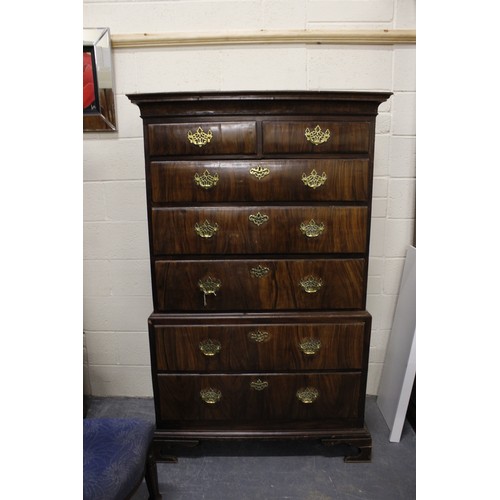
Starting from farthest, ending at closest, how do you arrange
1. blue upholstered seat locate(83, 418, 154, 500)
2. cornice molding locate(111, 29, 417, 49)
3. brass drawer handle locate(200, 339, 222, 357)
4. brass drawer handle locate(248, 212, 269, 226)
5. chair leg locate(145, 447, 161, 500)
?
cornice molding locate(111, 29, 417, 49) → brass drawer handle locate(200, 339, 222, 357) → brass drawer handle locate(248, 212, 269, 226) → chair leg locate(145, 447, 161, 500) → blue upholstered seat locate(83, 418, 154, 500)

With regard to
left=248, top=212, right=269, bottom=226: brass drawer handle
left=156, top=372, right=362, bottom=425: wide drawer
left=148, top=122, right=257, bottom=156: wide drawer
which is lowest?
left=156, top=372, right=362, bottom=425: wide drawer

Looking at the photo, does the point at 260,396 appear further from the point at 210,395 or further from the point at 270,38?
the point at 270,38

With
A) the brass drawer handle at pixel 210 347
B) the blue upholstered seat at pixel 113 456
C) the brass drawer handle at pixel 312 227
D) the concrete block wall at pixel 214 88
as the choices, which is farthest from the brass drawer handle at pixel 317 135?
the blue upholstered seat at pixel 113 456

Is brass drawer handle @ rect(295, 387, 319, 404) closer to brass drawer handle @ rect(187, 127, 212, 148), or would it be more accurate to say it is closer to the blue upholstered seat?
the blue upholstered seat

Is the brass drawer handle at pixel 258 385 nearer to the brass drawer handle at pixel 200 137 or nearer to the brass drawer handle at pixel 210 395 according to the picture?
the brass drawer handle at pixel 210 395

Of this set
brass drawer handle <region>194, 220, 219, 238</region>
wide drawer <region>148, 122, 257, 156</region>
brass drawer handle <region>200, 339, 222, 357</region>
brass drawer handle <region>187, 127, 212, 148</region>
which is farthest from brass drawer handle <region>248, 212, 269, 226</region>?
brass drawer handle <region>200, 339, 222, 357</region>

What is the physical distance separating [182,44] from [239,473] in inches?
90.1

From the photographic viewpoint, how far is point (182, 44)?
2.03 m

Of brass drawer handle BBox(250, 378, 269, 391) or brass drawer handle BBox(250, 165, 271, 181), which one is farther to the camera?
brass drawer handle BBox(250, 378, 269, 391)

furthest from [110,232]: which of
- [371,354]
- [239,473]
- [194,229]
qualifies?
[371,354]

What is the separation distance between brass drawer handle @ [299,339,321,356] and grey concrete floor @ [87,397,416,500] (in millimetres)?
613

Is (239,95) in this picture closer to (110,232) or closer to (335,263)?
(335,263)

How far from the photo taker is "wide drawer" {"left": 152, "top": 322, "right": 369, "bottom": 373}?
5.66 feet

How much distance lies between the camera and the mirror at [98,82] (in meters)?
2.02
